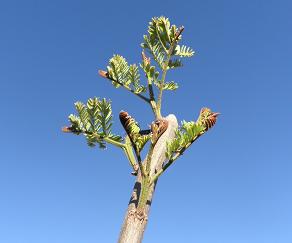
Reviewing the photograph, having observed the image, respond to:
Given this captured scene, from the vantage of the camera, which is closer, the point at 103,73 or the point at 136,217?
the point at 136,217

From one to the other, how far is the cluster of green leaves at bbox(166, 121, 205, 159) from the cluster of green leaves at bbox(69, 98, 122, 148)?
0.78m

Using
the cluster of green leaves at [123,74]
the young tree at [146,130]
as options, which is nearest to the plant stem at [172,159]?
the young tree at [146,130]

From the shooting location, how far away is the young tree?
13.5 feet

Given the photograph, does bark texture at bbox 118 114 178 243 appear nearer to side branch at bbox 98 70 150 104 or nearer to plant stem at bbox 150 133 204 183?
plant stem at bbox 150 133 204 183

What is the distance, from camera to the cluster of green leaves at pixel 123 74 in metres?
4.88

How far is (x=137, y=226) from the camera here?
4008 millimetres

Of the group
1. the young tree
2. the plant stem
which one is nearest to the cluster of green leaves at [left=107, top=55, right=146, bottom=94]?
the young tree

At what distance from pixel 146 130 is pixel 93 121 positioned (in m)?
0.67

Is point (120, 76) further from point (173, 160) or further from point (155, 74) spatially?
point (173, 160)

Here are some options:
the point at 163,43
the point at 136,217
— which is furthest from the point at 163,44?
the point at 136,217

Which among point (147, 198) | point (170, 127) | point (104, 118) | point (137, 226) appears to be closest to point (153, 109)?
point (170, 127)

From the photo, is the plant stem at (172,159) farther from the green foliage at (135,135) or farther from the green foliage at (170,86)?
the green foliage at (170,86)

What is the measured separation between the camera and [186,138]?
13.6 ft

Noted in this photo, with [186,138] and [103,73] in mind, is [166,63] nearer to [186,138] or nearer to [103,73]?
[103,73]
